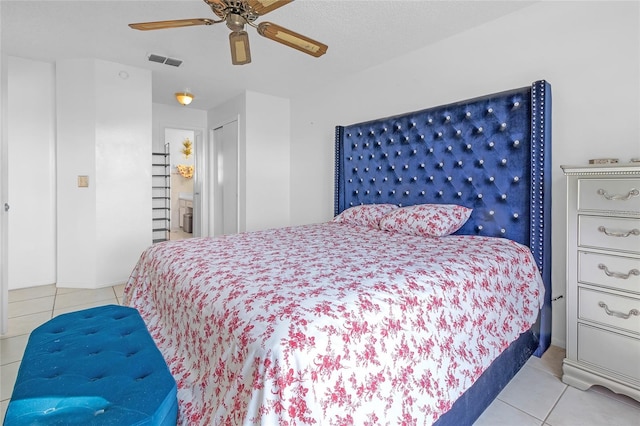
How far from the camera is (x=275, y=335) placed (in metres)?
0.84

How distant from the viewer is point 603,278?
63.8 inches

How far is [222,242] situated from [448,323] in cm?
142

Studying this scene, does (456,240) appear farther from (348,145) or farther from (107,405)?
(107,405)

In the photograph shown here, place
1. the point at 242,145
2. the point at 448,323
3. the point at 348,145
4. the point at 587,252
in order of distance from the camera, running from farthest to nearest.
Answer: the point at 242,145 → the point at 348,145 → the point at 587,252 → the point at 448,323

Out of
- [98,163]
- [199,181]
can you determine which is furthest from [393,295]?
[199,181]

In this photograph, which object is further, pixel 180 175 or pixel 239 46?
pixel 180 175

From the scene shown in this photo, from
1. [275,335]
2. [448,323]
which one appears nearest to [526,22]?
[448,323]

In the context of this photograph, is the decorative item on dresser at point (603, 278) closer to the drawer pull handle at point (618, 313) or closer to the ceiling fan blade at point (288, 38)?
the drawer pull handle at point (618, 313)

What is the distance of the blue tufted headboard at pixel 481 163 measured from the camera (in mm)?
2045

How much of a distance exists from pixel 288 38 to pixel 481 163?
64.6 inches

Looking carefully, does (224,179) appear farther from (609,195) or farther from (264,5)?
(609,195)

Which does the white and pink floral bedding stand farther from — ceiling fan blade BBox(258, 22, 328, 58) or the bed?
ceiling fan blade BBox(258, 22, 328, 58)

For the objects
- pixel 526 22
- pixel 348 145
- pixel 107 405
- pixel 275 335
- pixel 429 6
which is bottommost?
pixel 107 405

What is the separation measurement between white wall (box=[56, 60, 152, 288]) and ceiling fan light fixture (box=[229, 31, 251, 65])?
2.04 meters
